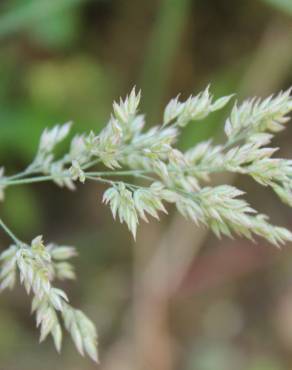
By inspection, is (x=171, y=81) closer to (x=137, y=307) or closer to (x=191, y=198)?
(x=137, y=307)

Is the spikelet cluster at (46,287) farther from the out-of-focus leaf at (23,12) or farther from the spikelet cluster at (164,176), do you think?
the out-of-focus leaf at (23,12)

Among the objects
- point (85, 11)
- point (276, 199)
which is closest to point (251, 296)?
point (276, 199)

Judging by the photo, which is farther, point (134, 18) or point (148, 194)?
point (134, 18)

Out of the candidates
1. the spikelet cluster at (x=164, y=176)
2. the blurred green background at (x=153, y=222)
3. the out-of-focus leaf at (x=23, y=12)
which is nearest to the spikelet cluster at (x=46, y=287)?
the spikelet cluster at (x=164, y=176)

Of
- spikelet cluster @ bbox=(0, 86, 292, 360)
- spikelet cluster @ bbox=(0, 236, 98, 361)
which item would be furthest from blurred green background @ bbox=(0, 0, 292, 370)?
spikelet cluster @ bbox=(0, 86, 292, 360)

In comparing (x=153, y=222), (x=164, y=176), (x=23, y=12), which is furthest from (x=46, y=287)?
(x=153, y=222)

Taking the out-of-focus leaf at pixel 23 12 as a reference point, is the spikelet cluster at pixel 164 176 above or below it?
below

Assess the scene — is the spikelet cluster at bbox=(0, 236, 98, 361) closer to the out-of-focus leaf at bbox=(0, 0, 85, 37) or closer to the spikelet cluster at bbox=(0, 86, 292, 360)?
the spikelet cluster at bbox=(0, 86, 292, 360)

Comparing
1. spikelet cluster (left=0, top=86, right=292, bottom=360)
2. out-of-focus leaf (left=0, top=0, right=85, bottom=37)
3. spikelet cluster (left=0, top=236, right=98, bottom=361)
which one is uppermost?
out-of-focus leaf (left=0, top=0, right=85, bottom=37)
